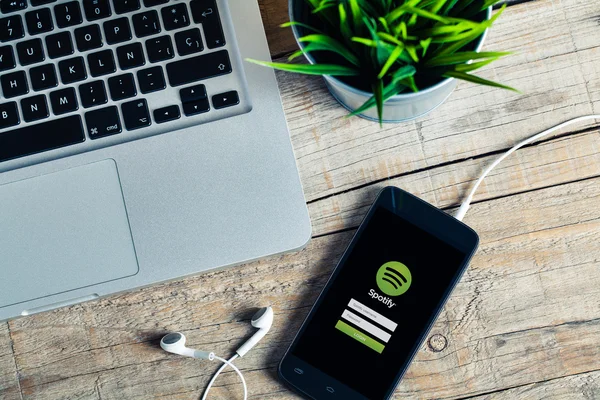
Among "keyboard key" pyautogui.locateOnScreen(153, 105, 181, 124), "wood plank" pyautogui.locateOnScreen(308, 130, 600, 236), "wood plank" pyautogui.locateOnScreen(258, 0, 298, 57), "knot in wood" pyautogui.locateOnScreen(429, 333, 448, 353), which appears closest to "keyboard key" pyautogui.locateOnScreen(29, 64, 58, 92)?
"keyboard key" pyautogui.locateOnScreen(153, 105, 181, 124)

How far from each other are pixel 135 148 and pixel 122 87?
58 mm

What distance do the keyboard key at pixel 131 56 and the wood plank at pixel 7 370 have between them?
30cm

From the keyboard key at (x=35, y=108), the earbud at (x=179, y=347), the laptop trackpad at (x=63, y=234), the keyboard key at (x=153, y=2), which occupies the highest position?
the keyboard key at (x=153, y=2)

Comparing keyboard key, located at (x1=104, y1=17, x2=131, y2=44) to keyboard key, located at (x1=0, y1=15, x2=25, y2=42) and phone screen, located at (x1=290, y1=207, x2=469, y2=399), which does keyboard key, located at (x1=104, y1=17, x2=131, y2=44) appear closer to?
keyboard key, located at (x1=0, y1=15, x2=25, y2=42)

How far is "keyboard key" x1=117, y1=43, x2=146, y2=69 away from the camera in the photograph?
55cm

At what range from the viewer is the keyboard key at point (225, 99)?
Result: 21.5 inches

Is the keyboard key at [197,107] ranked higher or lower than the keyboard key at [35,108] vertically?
lower

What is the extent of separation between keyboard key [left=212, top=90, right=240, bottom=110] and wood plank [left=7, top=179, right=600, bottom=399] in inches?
6.4

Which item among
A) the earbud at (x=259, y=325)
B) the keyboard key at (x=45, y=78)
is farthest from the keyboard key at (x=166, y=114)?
the earbud at (x=259, y=325)

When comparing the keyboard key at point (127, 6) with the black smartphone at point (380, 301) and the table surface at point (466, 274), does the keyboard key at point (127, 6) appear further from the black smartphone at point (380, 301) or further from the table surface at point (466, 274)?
the black smartphone at point (380, 301)

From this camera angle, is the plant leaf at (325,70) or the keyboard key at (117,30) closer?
the plant leaf at (325,70)

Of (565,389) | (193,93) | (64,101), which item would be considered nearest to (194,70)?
(193,93)

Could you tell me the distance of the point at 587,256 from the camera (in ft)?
1.90

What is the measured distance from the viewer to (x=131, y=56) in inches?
21.6
